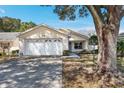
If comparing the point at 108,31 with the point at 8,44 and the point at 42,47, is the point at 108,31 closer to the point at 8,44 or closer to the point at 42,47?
the point at 42,47

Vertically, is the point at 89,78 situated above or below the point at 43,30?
below

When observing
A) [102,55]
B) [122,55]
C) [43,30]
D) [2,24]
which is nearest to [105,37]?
[102,55]

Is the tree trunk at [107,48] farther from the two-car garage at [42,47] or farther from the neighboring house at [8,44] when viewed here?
the neighboring house at [8,44]

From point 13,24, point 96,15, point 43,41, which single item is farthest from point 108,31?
point 13,24

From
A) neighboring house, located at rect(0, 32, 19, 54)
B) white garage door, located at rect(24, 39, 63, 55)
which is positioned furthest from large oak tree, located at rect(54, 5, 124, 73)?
neighboring house, located at rect(0, 32, 19, 54)

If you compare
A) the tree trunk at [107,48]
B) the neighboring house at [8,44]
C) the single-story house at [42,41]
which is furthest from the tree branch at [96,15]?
the neighboring house at [8,44]

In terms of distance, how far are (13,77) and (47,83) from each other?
2.35 metres

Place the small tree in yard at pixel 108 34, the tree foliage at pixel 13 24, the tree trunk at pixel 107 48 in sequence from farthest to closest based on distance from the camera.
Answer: the tree foliage at pixel 13 24, the tree trunk at pixel 107 48, the small tree in yard at pixel 108 34

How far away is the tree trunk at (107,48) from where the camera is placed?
1086 cm

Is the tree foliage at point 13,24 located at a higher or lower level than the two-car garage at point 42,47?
higher

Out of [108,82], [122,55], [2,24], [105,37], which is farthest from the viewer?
[2,24]

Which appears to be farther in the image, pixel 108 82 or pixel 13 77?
pixel 13 77

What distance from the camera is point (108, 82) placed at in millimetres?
10180
